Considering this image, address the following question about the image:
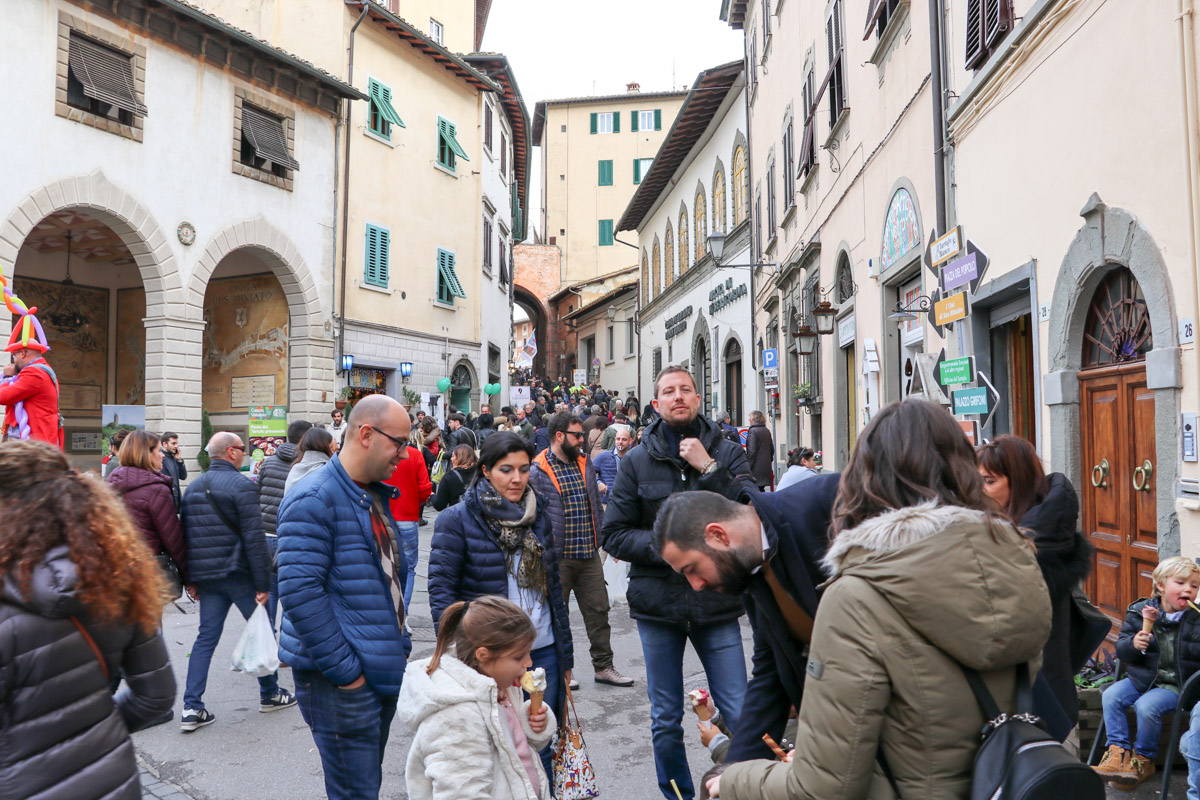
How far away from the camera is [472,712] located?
9.58 feet

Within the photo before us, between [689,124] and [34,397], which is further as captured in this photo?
[689,124]

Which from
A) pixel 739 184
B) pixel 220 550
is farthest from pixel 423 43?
pixel 220 550

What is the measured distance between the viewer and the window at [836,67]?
12461 millimetres

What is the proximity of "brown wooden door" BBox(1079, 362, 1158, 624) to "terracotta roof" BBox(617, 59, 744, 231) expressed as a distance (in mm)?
17202

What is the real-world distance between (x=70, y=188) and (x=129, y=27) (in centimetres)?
311

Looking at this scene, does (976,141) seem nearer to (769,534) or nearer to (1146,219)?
(1146,219)

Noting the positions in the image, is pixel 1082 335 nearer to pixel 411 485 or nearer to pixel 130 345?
pixel 411 485

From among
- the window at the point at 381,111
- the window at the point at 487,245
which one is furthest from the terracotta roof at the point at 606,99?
the window at the point at 381,111

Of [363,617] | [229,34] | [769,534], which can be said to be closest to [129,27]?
[229,34]

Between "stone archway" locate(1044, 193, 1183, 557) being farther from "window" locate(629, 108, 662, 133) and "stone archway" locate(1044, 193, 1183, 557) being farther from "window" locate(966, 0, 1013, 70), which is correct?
"window" locate(629, 108, 662, 133)

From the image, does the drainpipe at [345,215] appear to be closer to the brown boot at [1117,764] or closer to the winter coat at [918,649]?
the brown boot at [1117,764]

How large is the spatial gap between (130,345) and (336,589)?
62.7 ft

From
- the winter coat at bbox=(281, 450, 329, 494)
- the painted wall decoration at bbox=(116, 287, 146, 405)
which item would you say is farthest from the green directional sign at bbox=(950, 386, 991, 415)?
the painted wall decoration at bbox=(116, 287, 146, 405)

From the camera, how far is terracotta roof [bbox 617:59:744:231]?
22.3m
